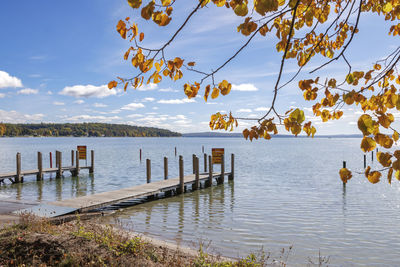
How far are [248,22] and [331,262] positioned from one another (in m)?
8.23

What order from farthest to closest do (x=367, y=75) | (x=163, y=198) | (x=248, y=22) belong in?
1. (x=163, y=198)
2. (x=367, y=75)
3. (x=248, y=22)

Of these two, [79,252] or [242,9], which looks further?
[79,252]

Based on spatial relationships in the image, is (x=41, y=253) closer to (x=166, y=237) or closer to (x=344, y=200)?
(x=166, y=237)

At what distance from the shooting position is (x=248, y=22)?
3305mm

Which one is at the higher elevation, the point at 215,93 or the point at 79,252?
the point at 215,93

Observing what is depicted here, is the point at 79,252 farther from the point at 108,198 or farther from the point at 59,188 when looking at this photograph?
the point at 59,188

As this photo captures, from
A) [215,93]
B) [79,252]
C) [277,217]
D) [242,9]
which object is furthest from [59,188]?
[242,9]

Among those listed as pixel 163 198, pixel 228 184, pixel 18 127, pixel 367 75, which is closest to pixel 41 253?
pixel 367 75

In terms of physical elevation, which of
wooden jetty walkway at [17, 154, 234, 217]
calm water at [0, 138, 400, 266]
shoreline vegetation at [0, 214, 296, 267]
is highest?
shoreline vegetation at [0, 214, 296, 267]

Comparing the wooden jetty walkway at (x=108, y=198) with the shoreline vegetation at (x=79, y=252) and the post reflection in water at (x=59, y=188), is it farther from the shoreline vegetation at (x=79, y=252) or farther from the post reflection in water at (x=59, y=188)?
the post reflection in water at (x=59, y=188)

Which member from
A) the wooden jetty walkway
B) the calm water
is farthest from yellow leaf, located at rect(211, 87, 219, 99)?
the wooden jetty walkway

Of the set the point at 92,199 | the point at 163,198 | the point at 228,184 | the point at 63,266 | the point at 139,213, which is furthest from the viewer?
the point at 228,184

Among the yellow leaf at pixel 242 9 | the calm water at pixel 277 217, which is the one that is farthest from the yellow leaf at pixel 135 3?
the calm water at pixel 277 217

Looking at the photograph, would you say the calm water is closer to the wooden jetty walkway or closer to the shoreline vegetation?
the wooden jetty walkway
